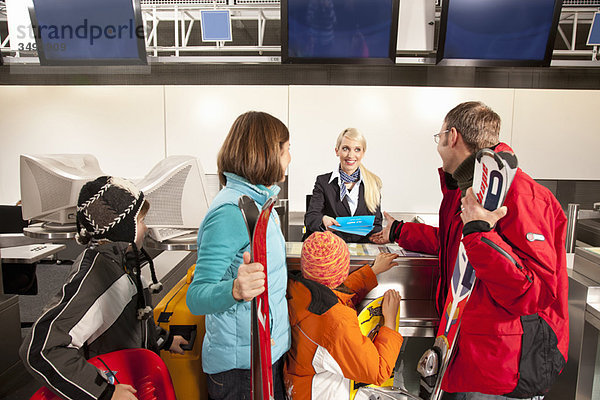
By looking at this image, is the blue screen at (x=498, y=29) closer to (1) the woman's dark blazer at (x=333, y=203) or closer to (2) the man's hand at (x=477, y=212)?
(1) the woman's dark blazer at (x=333, y=203)

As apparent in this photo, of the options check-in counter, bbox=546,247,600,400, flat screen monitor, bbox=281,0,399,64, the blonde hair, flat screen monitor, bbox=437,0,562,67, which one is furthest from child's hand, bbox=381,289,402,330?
flat screen monitor, bbox=437,0,562,67

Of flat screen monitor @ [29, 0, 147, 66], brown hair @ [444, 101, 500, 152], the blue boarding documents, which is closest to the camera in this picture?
brown hair @ [444, 101, 500, 152]

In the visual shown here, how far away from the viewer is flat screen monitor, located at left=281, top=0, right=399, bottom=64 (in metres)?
2.93

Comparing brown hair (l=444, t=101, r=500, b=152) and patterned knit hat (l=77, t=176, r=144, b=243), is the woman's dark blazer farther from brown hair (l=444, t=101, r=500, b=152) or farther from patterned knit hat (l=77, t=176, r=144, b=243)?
patterned knit hat (l=77, t=176, r=144, b=243)

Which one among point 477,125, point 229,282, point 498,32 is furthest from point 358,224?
point 498,32

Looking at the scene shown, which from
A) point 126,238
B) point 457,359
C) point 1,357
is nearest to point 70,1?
point 1,357

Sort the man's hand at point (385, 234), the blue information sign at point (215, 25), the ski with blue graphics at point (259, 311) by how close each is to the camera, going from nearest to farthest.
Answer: the ski with blue graphics at point (259, 311) < the man's hand at point (385, 234) < the blue information sign at point (215, 25)

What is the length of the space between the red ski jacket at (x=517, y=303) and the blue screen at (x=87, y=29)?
9.76 ft

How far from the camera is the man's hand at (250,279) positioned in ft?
2.74

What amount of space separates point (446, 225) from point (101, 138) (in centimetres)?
336

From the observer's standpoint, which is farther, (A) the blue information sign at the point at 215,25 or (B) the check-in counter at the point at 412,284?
(A) the blue information sign at the point at 215,25

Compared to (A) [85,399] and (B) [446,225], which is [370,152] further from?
(A) [85,399]

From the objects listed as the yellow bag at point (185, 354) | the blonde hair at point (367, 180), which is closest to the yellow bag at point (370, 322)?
the yellow bag at point (185, 354)

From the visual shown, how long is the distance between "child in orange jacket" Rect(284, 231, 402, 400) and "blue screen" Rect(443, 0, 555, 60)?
2.54 metres
